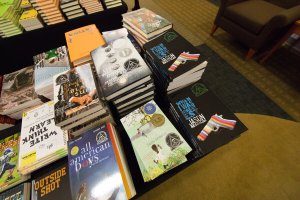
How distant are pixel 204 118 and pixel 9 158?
92 centimetres

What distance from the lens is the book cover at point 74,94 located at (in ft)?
2.30

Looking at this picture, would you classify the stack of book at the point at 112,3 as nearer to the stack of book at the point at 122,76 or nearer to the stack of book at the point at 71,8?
the stack of book at the point at 71,8

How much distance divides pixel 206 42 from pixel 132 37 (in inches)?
68.5

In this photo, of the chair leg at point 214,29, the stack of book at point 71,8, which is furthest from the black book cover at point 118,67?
the chair leg at point 214,29

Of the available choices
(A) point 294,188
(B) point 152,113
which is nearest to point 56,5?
(B) point 152,113

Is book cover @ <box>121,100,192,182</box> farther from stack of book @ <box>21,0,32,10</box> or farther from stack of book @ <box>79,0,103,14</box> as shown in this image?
stack of book @ <box>21,0,32,10</box>

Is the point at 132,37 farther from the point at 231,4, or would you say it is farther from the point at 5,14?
the point at 231,4

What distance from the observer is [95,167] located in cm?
64

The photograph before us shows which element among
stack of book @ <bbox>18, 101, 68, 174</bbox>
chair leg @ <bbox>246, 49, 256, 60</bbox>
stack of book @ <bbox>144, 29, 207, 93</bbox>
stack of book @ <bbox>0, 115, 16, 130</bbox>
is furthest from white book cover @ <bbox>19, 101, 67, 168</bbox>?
chair leg @ <bbox>246, 49, 256, 60</bbox>

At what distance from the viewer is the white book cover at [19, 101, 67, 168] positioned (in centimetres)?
75

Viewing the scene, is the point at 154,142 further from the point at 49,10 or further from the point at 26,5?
the point at 26,5

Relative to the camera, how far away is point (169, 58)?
854 mm

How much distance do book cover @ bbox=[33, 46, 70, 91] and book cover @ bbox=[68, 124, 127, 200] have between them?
45 cm

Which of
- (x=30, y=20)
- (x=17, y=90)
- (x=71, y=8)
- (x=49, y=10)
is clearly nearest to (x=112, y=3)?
(x=71, y=8)
